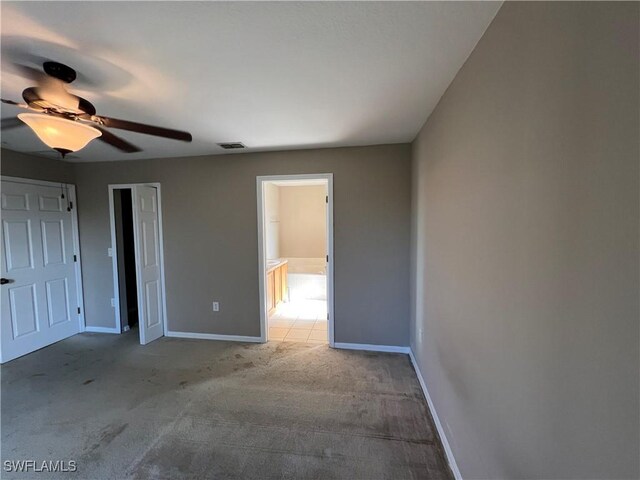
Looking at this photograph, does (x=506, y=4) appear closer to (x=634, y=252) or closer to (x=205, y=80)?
A: (x=634, y=252)

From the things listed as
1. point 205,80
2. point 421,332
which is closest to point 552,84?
point 205,80

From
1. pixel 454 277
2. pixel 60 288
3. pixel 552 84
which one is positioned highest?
pixel 552 84

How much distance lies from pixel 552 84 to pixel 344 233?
2.42 metres

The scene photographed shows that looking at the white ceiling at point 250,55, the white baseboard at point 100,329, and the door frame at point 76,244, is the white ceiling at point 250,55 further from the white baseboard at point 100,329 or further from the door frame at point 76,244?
the white baseboard at point 100,329

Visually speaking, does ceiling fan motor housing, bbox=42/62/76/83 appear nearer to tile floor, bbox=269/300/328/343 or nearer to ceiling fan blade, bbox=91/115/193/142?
ceiling fan blade, bbox=91/115/193/142

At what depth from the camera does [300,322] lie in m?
4.05

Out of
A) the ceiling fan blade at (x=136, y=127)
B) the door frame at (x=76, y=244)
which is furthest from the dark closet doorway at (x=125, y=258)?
the ceiling fan blade at (x=136, y=127)

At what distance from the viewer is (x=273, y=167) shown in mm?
3227

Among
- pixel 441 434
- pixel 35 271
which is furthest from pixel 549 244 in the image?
pixel 35 271

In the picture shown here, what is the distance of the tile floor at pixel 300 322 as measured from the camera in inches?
140

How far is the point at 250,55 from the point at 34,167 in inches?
137

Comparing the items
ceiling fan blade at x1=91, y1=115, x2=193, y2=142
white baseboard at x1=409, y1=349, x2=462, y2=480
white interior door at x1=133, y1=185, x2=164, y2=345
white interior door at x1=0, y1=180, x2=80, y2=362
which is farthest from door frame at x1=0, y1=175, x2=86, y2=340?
white baseboard at x1=409, y1=349, x2=462, y2=480

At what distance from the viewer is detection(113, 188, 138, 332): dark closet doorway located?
3.69 m

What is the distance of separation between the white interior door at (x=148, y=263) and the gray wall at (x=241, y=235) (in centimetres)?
13
